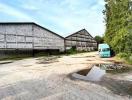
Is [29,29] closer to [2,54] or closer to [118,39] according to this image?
[2,54]

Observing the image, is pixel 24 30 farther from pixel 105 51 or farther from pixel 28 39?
pixel 105 51

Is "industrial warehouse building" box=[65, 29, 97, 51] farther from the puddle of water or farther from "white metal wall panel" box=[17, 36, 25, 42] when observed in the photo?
the puddle of water

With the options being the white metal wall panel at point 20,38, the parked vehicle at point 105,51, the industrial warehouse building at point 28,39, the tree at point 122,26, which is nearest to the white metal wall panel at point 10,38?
the industrial warehouse building at point 28,39

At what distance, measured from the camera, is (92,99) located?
7254 mm

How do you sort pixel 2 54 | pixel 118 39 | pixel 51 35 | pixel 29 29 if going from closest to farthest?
pixel 118 39, pixel 2 54, pixel 29 29, pixel 51 35

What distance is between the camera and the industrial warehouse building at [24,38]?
3328 cm

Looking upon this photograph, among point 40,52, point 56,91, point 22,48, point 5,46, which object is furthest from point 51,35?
point 56,91

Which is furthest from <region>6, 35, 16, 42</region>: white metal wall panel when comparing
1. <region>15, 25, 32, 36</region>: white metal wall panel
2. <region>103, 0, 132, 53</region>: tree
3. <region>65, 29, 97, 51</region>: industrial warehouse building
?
<region>65, 29, 97, 51</region>: industrial warehouse building

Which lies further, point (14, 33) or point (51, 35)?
point (51, 35)

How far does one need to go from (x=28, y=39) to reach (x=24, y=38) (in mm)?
1116

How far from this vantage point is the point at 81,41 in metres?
59.9

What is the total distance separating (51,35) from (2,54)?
15.3 metres

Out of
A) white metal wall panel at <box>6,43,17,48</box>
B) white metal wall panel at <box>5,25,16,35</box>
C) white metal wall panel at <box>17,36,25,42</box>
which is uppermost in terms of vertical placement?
white metal wall panel at <box>5,25,16,35</box>

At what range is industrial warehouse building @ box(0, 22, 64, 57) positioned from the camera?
109 feet
